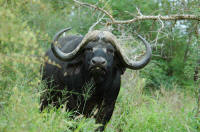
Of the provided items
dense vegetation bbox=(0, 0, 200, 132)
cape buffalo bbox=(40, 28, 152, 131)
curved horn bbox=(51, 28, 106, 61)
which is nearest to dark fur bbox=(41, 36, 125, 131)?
cape buffalo bbox=(40, 28, 152, 131)

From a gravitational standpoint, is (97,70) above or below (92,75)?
above

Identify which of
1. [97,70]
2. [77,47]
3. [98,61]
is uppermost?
[77,47]

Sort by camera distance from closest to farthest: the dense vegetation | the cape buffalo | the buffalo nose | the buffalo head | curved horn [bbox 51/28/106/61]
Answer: the dense vegetation
the buffalo nose
the buffalo head
the cape buffalo
curved horn [bbox 51/28/106/61]

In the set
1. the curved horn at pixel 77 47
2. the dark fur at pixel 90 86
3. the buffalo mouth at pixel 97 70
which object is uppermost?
the curved horn at pixel 77 47

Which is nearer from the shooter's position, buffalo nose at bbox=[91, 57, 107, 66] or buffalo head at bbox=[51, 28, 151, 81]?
buffalo nose at bbox=[91, 57, 107, 66]

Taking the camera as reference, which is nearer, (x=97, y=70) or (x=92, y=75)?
(x=97, y=70)

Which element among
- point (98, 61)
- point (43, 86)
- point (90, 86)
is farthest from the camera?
point (90, 86)

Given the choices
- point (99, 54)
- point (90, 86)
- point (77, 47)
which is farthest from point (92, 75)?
point (77, 47)

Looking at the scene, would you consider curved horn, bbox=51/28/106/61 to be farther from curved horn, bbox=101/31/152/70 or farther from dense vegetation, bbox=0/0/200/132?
dense vegetation, bbox=0/0/200/132

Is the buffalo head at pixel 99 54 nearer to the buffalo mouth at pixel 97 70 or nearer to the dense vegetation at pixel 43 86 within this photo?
the buffalo mouth at pixel 97 70

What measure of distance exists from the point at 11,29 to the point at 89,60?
8.39ft

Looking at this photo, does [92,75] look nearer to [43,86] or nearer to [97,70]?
[97,70]

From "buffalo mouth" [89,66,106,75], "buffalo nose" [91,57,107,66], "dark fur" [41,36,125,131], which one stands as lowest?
"dark fur" [41,36,125,131]

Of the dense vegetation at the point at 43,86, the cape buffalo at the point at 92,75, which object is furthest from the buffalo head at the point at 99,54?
the dense vegetation at the point at 43,86
